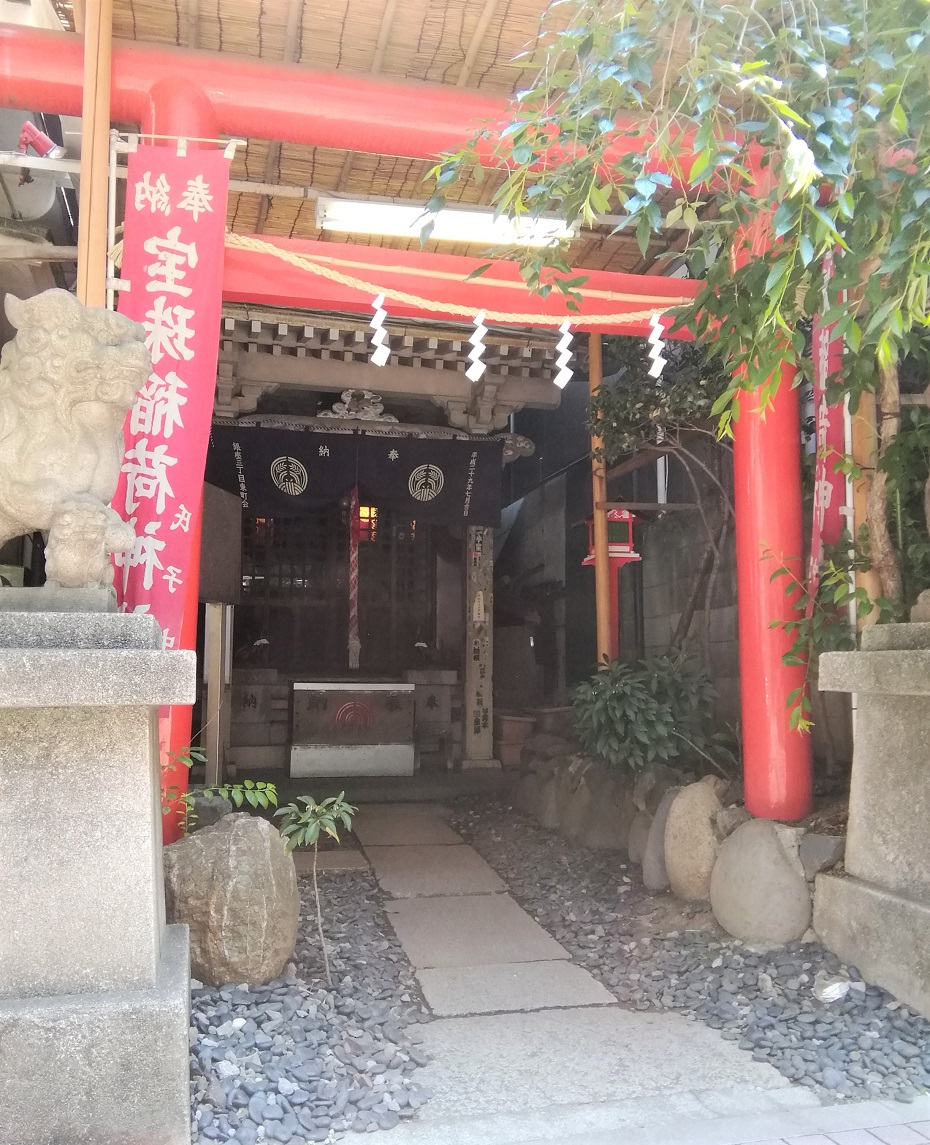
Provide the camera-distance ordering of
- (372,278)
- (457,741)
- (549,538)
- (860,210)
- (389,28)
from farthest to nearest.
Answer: (549,538), (457,741), (372,278), (389,28), (860,210)

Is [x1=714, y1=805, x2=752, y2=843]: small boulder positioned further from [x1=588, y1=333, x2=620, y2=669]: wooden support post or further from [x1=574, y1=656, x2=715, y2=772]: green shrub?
[x1=588, y1=333, x2=620, y2=669]: wooden support post

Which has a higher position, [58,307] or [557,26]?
[557,26]

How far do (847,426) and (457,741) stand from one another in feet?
21.8

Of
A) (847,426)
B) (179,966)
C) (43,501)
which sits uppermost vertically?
(847,426)

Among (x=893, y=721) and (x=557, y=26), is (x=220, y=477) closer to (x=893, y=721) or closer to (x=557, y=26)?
(x=557, y=26)

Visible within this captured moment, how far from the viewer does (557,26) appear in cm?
437

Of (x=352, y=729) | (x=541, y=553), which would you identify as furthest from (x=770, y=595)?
(x=541, y=553)

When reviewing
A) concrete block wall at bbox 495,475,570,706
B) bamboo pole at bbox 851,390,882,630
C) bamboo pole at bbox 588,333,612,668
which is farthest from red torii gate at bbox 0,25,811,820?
concrete block wall at bbox 495,475,570,706

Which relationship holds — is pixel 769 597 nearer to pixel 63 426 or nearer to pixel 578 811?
pixel 578 811

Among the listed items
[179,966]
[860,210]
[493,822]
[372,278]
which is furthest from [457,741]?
[860,210]

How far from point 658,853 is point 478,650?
473cm

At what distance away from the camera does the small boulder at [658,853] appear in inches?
205

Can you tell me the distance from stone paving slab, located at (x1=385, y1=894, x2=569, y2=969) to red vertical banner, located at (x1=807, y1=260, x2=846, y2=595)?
8.39 feet

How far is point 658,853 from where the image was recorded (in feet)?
17.2
